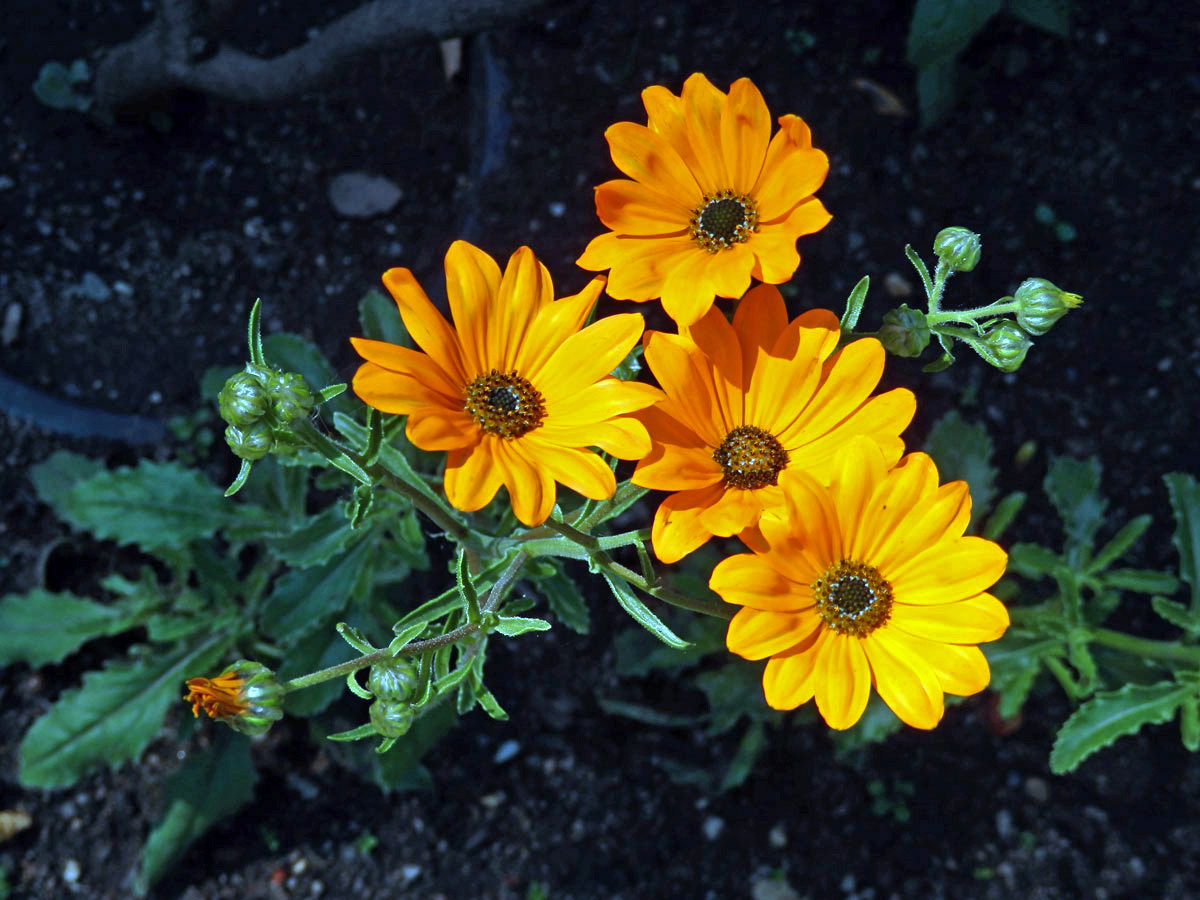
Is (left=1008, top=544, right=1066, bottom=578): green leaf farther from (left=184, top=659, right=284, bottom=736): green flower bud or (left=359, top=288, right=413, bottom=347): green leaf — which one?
(left=184, top=659, right=284, bottom=736): green flower bud

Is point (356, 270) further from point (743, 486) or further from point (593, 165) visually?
point (743, 486)

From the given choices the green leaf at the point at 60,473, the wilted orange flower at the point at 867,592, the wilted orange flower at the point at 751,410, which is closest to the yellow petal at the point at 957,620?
the wilted orange flower at the point at 867,592

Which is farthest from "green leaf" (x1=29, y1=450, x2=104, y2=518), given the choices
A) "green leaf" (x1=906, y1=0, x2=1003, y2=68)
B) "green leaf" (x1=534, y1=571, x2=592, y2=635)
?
"green leaf" (x1=906, y1=0, x2=1003, y2=68)

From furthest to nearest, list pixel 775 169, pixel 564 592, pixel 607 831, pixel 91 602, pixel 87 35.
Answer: pixel 87 35 < pixel 607 831 < pixel 91 602 < pixel 564 592 < pixel 775 169

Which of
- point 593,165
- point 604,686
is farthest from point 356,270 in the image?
point 604,686

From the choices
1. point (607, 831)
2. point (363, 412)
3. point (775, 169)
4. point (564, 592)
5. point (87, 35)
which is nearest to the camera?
point (775, 169)
